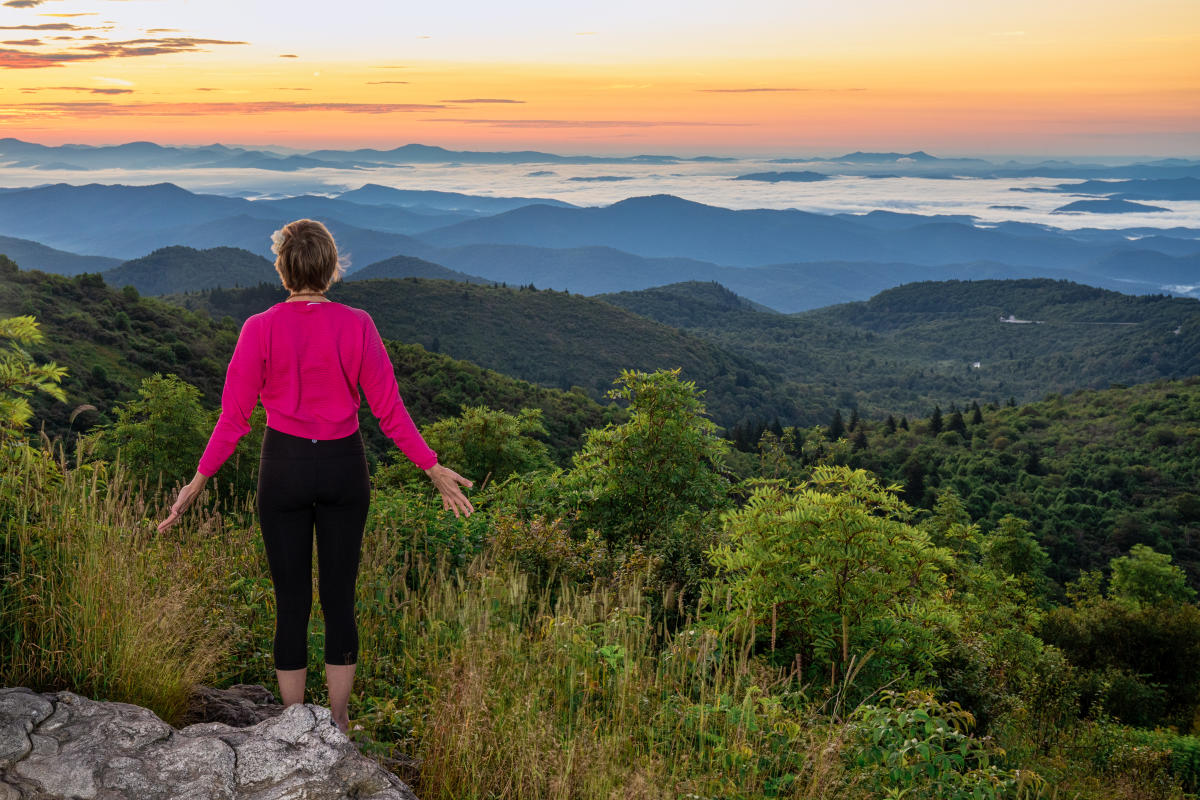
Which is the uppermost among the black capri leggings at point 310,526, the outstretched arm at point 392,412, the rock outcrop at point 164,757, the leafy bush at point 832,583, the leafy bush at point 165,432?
the outstretched arm at point 392,412

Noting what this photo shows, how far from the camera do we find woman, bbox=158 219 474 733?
125 inches

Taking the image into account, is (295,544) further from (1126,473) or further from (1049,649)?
(1126,473)

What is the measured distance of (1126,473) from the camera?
7844cm

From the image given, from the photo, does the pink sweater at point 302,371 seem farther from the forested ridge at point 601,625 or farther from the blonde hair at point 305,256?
the forested ridge at point 601,625

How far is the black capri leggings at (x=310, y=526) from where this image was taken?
3.17m

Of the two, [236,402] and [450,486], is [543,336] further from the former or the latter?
[236,402]

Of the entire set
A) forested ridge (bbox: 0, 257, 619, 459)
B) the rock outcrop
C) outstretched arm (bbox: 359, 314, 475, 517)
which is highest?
outstretched arm (bbox: 359, 314, 475, 517)

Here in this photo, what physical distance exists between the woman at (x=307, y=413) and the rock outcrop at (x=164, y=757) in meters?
0.48

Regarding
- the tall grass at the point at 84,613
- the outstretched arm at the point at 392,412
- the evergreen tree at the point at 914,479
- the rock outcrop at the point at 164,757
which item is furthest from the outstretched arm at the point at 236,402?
the evergreen tree at the point at 914,479

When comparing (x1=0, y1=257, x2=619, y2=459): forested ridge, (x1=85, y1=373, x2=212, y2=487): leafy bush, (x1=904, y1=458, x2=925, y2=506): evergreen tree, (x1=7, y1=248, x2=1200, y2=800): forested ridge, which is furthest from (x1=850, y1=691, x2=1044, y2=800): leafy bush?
(x1=904, y1=458, x2=925, y2=506): evergreen tree

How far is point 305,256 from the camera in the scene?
3172mm

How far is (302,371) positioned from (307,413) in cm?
17

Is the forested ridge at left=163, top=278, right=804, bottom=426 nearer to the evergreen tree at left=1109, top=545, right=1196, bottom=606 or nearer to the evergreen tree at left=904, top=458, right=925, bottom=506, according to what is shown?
the evergreen tree at left=904, top=458, right=925, bottom=506

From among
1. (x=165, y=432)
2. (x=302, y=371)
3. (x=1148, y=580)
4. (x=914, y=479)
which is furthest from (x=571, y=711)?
(x=914, y=479)
